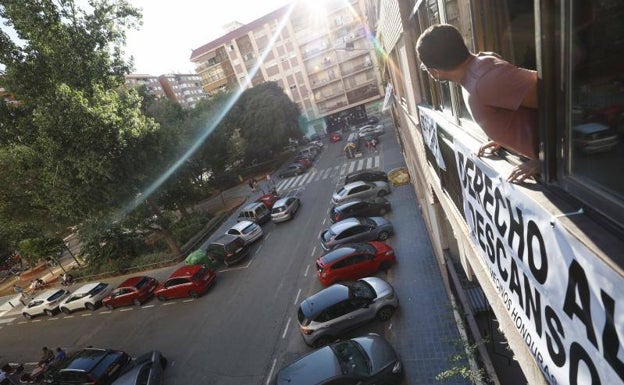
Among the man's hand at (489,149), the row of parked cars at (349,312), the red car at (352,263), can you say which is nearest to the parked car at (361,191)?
the row of parked cars at (349,312)

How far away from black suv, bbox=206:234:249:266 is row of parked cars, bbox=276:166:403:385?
5.59m

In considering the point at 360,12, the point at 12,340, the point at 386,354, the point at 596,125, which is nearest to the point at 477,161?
the point at 596,125

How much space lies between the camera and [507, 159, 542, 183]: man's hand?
2070 millimetres

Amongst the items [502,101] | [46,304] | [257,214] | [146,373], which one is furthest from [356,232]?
[46,304]

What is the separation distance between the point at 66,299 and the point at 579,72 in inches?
995

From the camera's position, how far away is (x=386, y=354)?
28.9ft

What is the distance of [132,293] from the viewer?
17.8m

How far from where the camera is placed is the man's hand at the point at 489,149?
8.60 feet

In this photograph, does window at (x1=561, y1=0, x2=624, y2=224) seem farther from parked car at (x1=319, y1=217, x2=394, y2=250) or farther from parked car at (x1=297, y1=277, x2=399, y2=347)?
parked car at (x1=319, y1=217, x2=394, y2=250)

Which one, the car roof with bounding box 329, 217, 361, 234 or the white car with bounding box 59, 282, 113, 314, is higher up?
the car roof with bounding box 329, 217, 361, 234

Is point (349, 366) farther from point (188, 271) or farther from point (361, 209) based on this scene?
point (188, 271)

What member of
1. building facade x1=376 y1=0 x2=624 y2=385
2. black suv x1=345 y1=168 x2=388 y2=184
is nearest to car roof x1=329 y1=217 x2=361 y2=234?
black suv x1=345 y1=168 x2=388 y2=184

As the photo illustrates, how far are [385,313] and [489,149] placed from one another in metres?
9.34

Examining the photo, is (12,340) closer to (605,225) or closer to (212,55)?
(605,225)
